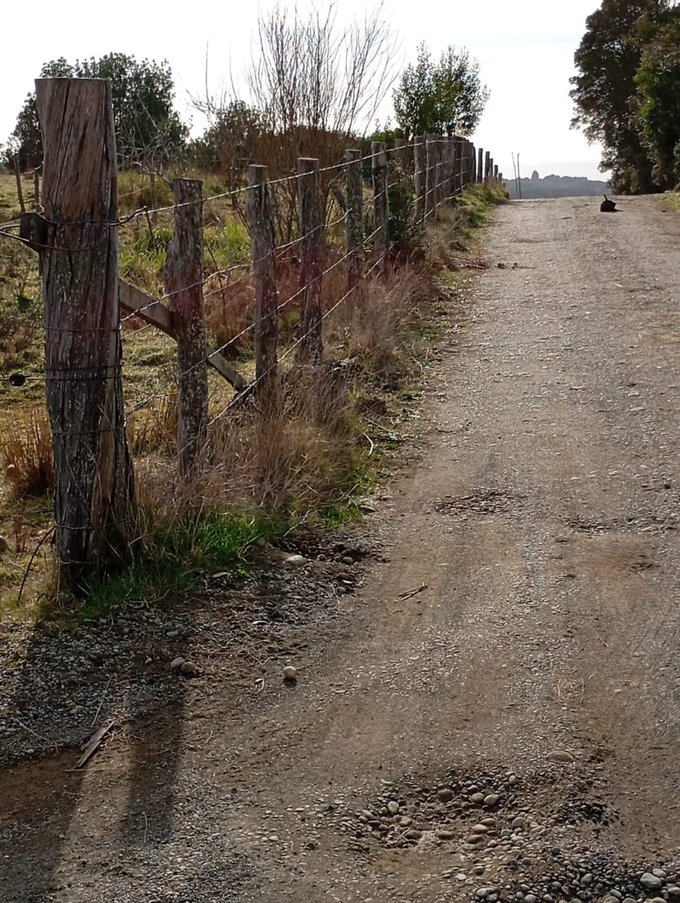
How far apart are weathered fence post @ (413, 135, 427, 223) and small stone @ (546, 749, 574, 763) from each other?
38.0 feet

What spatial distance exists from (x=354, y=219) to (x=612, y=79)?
38.5 m

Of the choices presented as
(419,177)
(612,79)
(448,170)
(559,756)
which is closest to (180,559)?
(559,756)

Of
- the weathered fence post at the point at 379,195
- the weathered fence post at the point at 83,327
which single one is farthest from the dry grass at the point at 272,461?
the weathered fence post at the point at 379,195

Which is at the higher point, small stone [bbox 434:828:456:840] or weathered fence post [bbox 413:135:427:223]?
weathered fence post [bbox 413:135:427:223]

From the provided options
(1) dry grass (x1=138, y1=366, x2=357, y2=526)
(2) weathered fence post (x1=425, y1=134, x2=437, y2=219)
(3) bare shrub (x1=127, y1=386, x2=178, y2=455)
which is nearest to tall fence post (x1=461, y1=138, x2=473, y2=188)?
(2) weathered fence post (x1=425, y1=134, x2=437, y2=219)

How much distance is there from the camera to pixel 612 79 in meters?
44.2

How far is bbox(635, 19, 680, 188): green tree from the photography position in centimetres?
2758

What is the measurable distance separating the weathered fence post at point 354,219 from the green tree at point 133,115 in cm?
524

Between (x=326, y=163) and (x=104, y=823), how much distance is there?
33.8 feet

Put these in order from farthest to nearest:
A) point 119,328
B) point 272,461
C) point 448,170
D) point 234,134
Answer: point 448,170
point 234,134
point 272,461
point 119,328

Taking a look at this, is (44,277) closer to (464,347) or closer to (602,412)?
(602,412)

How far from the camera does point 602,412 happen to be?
7.48m

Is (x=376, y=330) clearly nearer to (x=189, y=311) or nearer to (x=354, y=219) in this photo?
(x=354, y=219)

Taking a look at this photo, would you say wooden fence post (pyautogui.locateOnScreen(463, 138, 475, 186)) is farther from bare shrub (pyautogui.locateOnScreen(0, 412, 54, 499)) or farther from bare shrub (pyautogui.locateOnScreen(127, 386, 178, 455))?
bare shrub (pyautogui.locateOnScreen(0, 412, 54, 499))
